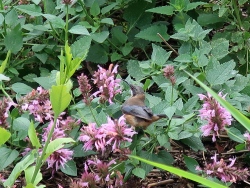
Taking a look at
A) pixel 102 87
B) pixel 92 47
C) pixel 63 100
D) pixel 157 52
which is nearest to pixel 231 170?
pixel 102 87

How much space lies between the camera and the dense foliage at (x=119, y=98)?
1.77 m

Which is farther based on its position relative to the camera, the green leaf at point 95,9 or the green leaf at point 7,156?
the green leaf at point 95,9

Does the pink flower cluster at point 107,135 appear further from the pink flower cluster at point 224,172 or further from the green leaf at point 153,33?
the green leaf at point 153,33

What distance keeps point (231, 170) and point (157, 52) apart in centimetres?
67

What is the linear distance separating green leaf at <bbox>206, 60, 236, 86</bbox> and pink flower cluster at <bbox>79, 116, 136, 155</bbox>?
0.50 m

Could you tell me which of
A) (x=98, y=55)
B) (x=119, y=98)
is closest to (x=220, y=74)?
(x=119, y=98)

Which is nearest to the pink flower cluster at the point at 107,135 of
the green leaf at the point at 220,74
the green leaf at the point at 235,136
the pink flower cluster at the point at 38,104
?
the pink flower cluster at the point at 38,104

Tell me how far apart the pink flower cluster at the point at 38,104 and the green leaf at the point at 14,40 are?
67 cm

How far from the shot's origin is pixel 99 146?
5.79 feet

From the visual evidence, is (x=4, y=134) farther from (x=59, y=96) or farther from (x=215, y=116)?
(x=215, y=116)

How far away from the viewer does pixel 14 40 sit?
2.71 m

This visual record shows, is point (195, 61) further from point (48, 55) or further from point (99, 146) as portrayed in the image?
point (48, 55)

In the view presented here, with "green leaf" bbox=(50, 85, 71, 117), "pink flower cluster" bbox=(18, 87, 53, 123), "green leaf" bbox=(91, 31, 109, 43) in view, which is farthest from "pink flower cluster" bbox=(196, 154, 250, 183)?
"green leaf" bbox=(91, 31, 109, 43)

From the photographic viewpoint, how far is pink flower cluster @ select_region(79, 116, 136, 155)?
1731mm
